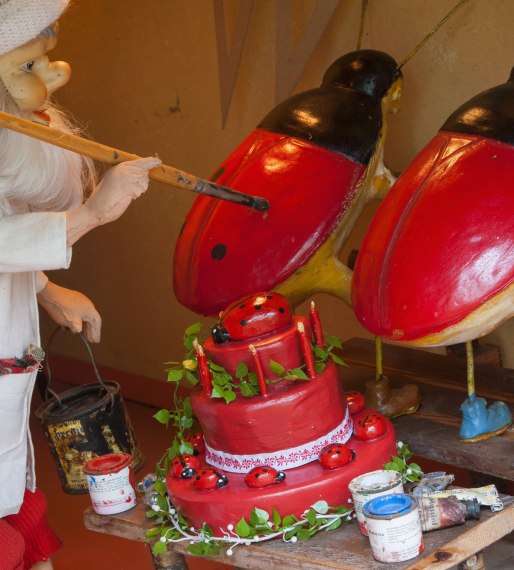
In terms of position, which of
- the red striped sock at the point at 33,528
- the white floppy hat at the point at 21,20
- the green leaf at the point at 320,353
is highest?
the white floppy hat at the point at 21,20

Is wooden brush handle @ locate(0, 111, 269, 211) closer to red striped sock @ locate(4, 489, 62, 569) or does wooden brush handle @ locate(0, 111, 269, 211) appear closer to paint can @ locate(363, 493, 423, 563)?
paint can @ locate(363, 493, 423, 563)

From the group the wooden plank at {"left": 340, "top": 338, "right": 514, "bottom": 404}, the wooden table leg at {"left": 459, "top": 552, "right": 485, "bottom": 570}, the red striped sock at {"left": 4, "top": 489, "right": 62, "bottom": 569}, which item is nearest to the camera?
the wooden table leg at {"left": 459, "top": 552, "right": 485, "bottom": 570}

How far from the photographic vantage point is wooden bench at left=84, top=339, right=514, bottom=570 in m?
1.79

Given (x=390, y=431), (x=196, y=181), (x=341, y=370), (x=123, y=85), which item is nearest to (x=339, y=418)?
(x=390, y=431)

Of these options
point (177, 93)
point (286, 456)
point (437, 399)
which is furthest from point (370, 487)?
point (177, 93)

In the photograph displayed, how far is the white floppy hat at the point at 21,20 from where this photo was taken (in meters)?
1.92

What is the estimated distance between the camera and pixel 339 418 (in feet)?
6.57

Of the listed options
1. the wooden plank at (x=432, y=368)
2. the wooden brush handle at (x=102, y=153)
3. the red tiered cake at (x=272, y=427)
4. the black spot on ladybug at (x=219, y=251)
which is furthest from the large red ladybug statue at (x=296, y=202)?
the wooden plank at (x=432, y=368)

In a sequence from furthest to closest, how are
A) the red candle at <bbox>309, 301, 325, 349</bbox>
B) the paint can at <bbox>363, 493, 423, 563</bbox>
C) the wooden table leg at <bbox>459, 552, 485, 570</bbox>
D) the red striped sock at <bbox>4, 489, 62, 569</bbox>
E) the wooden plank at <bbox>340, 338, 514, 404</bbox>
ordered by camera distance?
the wooden plank at <bbox>340, 338, 514, 404</bbox> < the red striped sock at <bbox>4, 489, 62, 569</bbox> < the red candle at <bbox>309, 301, 325, 349</bbox> < the wooden table leg at <bbox>459, 552, 485, 570</bbox> < the paint can at <bbox>363, 493, 423, 563</bbox>

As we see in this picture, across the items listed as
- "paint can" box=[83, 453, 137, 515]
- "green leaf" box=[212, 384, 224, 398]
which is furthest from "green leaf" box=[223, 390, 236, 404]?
"paint can" box=[83, 453, 137, 515]

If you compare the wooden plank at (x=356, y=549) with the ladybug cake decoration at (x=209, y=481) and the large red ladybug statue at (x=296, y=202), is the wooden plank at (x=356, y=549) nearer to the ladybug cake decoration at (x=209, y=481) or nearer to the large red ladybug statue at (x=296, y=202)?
the ladybug cake decoration at (x=209, y=481)

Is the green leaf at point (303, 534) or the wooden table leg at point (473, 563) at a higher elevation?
the green leaf at point (303, 534)

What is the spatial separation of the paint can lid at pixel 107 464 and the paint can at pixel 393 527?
61 centimetres

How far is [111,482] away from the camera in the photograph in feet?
6.93
